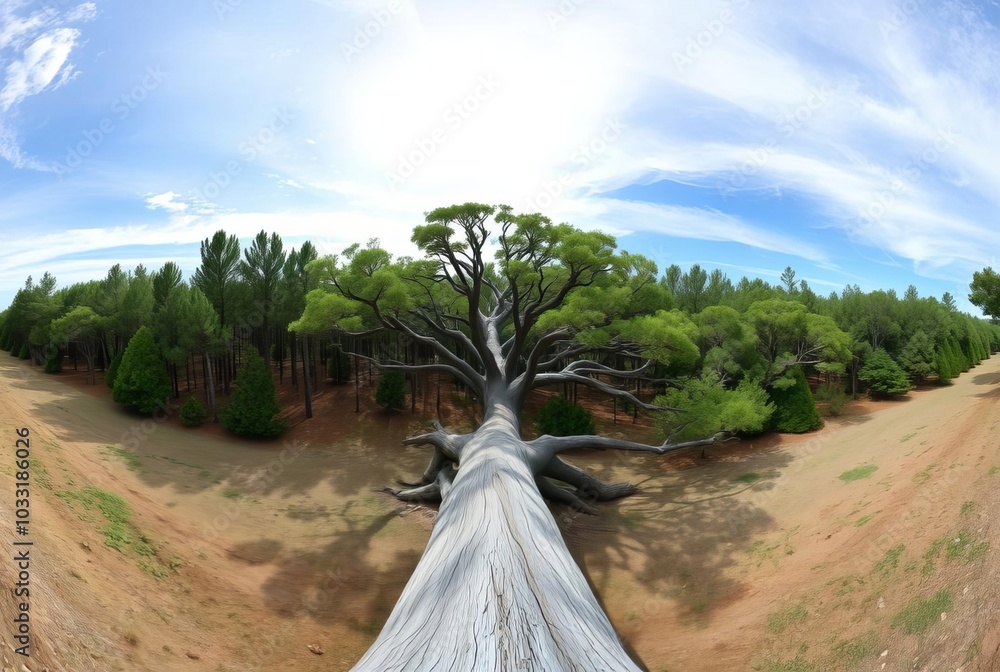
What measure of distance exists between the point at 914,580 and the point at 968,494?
2085 millimetres

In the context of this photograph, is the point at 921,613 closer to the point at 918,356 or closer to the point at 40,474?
the point at 40,474

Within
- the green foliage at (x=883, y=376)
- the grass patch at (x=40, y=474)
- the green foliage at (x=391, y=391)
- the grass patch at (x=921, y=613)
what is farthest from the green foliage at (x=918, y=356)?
the grass patch at (x=40, y=474)

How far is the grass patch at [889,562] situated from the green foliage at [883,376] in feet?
73.2

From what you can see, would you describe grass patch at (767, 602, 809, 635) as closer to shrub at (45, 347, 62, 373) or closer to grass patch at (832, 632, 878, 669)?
grass patch at (832, 632, 878, 669)

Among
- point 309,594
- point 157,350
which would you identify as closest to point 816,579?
point 309,594

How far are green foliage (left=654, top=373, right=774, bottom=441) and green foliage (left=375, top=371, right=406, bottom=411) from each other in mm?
11666

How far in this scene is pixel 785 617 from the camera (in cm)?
648

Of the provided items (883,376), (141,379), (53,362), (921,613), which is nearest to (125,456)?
(141,379)

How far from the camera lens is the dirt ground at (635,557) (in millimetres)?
5434

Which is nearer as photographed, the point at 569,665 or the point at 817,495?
the point at 569,665

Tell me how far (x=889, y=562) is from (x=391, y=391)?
18.5 m

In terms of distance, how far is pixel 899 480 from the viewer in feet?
29.5

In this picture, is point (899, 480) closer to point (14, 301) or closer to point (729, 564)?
point (729, 564)

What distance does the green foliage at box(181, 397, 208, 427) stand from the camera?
822 inches
